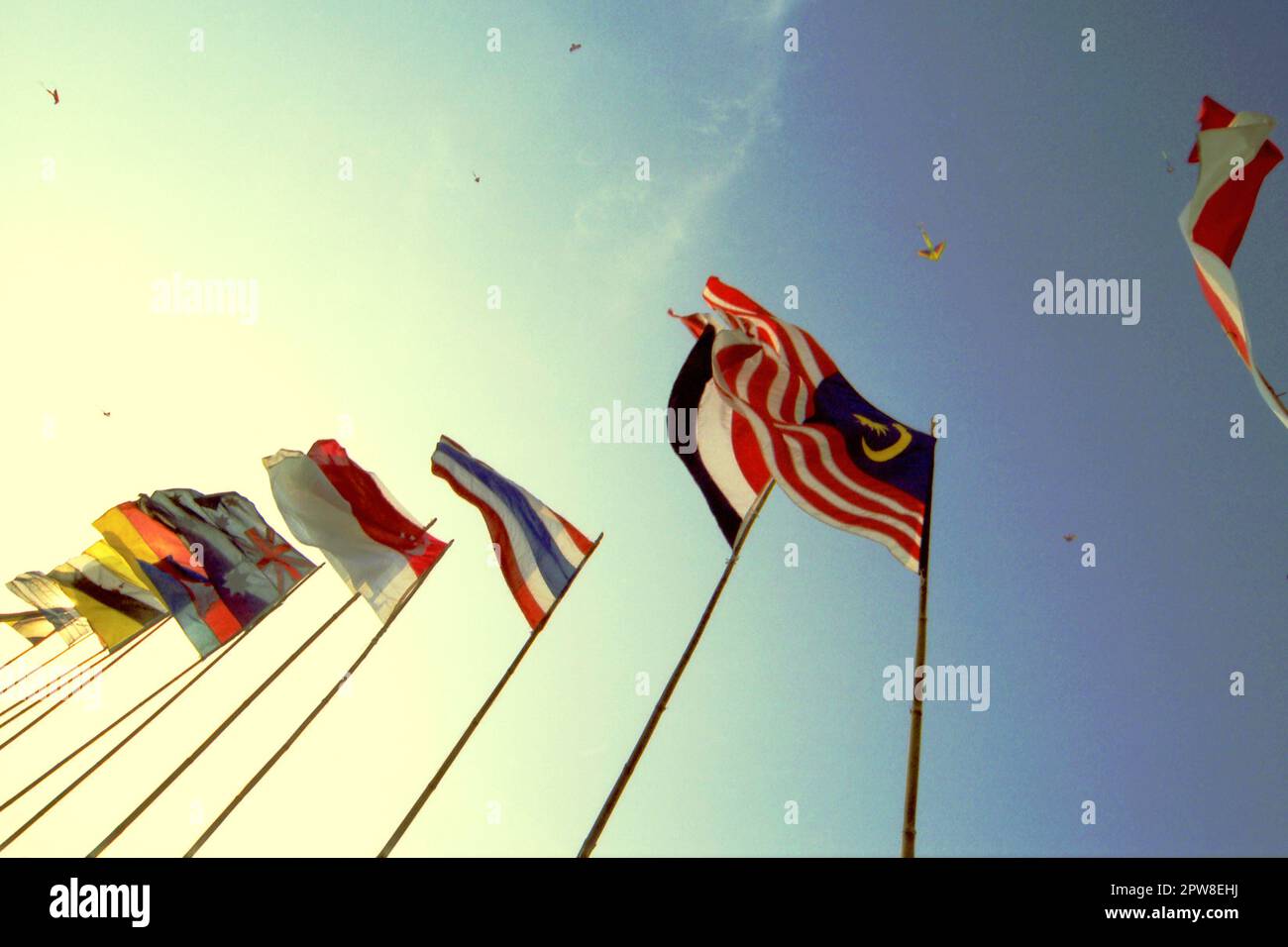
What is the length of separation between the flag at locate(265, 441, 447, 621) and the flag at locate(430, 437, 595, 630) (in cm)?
270

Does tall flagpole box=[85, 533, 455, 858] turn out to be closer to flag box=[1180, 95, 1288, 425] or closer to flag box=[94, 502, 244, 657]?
flag box=[94, 502, 244, 657]

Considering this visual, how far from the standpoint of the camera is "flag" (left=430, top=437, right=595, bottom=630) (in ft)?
42.6

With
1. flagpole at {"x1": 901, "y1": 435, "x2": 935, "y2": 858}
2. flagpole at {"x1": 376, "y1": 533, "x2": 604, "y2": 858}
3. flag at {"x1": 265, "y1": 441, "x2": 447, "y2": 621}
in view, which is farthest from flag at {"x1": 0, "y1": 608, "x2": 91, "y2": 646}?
flagpole at {"x1": 901, "y1": 435, "x2": 935, "y2": 858}

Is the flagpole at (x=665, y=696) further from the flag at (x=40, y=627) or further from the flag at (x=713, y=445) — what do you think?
the flag at (x=40, y=627)

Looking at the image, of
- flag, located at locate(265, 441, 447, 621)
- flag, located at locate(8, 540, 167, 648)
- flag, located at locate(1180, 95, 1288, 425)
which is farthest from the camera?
flag, located at locate(8, 540, 167, 648)

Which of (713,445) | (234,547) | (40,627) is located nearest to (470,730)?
(713,445)

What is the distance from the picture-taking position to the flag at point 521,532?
42.6 ft

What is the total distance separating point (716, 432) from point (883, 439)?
2563 mm

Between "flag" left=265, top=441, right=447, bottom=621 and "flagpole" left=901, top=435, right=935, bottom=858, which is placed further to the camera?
"flag" left=265, top=441, right=447, bottom=621

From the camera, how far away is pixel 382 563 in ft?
52.1

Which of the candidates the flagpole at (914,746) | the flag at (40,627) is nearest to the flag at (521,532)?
the flagpole at (914,746)

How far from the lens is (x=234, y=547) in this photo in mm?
17953
